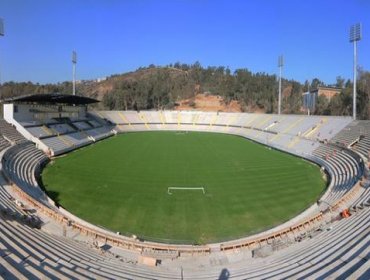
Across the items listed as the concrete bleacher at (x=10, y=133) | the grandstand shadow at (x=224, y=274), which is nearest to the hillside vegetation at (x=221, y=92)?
the concrete bleacher at (x=10, y=133)

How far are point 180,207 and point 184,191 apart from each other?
3.22 meters

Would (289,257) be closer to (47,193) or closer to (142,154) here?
(47,193)

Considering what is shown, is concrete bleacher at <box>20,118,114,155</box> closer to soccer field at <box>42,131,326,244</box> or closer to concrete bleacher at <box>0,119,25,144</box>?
concrete bleacher at <box>0,119,25,144</box>

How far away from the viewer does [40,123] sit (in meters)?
43.4

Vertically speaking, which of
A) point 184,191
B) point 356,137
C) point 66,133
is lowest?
point 184,191

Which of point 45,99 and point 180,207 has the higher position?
point 45,99

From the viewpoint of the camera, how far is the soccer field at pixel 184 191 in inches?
682

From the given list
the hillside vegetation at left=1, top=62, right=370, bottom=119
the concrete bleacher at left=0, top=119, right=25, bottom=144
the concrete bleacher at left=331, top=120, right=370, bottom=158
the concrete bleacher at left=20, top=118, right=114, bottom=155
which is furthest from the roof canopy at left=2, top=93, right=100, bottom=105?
the hillside vegetation at left=1, top=62, right=370, bottom=119

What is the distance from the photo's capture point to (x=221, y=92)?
120m

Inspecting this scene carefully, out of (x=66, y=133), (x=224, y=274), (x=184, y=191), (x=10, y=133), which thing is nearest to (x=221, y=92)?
(x=66, y=133)

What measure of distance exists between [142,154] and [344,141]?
20.1m

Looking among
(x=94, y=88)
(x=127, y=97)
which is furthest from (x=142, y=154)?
(x=94, y=88)

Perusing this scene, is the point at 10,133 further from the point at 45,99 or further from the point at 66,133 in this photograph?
the point at 66,133

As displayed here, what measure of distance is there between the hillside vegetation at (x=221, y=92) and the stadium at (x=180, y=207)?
33.5m
